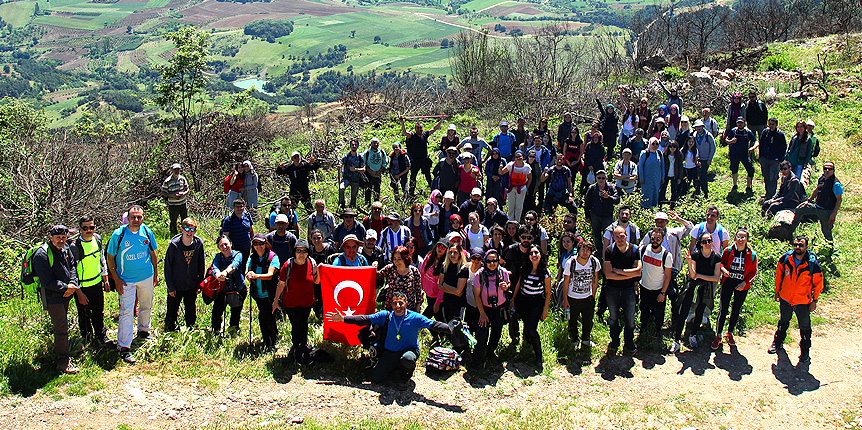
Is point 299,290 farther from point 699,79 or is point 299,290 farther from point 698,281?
point 699,79

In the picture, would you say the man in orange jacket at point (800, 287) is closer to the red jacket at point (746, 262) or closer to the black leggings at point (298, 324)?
the red jacket at point (746, 262)

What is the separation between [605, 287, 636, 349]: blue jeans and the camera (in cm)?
771

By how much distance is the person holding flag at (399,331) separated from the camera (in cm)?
685

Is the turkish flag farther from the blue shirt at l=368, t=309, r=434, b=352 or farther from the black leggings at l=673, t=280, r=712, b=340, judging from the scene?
the black leggings at l=673, t=280, r=712, b=340

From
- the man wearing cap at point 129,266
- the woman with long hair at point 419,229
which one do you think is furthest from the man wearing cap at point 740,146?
the man wearing cap at point 129,266

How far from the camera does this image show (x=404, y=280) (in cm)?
727

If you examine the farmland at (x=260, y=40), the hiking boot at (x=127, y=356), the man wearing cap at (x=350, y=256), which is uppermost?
the farmland at (x=260, y=40)

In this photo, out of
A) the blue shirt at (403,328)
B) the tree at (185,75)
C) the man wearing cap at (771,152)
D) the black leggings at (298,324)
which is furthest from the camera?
the tree at (185,75)

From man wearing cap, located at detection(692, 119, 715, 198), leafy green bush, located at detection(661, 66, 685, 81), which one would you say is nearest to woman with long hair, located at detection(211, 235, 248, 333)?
man wearing cap, located at detection(692, 119, 715, 198)

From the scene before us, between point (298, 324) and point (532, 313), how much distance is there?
270cm

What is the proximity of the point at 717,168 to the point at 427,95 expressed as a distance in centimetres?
1106

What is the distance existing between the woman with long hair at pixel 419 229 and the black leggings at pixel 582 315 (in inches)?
88.9

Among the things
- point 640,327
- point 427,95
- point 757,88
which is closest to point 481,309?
point 640,327

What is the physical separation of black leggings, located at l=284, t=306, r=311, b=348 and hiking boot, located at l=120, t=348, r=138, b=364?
5.69ft
